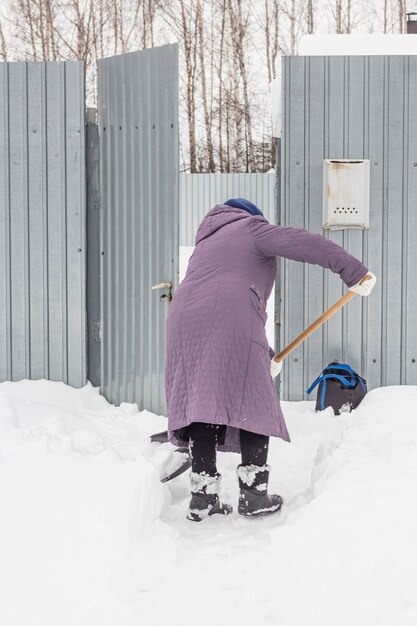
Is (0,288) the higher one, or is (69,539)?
(0,288)

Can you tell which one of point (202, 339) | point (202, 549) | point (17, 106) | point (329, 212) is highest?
point (17, 106)

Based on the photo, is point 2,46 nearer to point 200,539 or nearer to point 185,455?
point 185,455

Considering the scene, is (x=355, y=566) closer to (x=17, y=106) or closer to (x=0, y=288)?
(x=0, y=288)

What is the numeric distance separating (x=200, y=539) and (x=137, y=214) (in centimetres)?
233

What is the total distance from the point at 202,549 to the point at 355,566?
2.47ft

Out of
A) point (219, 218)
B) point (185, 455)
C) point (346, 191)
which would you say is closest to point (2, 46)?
point (346, 191)

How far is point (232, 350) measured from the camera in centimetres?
275

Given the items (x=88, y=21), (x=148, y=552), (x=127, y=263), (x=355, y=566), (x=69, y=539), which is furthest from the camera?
(x=88, y=21)

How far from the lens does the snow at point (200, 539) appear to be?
1.87 m

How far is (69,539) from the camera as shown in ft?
7.28

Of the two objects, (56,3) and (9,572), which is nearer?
(9,572)

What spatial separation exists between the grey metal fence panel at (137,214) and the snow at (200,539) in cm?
106

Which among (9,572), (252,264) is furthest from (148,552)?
(252,264)

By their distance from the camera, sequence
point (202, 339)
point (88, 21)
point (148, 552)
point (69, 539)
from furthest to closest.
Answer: point (88, 21) → point (202, 339) → point (148, 552) → point (69, 539)
